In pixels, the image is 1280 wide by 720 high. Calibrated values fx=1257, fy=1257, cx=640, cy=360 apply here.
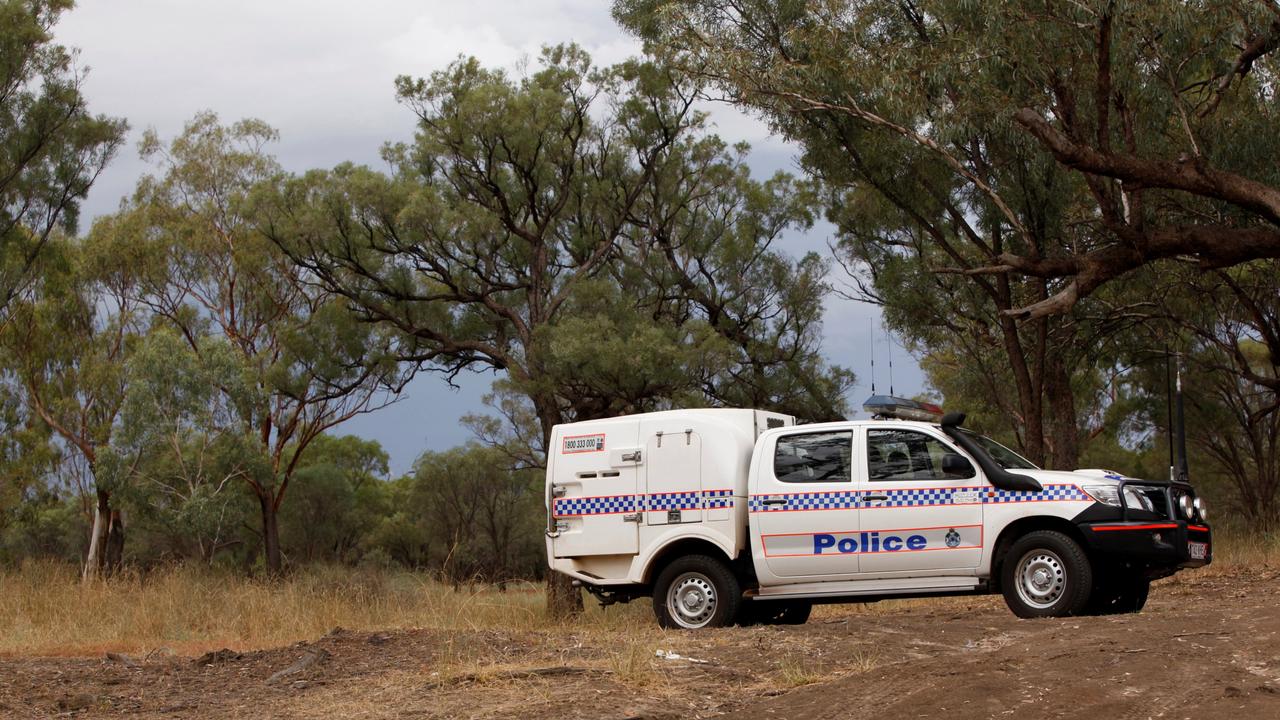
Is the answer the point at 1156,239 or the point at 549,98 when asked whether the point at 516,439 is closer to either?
the point at 549,98

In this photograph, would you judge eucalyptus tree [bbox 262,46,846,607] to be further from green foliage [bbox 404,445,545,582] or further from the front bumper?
green foliage [bbox 404,445,545,582]

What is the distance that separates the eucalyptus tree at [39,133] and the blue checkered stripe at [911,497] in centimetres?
2075

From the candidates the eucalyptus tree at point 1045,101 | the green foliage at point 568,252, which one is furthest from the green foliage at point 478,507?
the eucalyptus tree at point 1045,101

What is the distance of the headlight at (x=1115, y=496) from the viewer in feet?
35.5

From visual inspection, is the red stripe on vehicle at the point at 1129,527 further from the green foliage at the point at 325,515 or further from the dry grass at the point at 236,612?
the green foliage at the point at 325,515

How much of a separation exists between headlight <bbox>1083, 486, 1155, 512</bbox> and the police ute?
2 cm

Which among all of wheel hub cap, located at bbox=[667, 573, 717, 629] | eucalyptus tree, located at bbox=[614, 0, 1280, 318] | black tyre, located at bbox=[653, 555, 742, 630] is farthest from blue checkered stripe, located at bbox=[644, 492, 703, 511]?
eucalyptus tree, located at bbox=[614, 0, 1280, 318]

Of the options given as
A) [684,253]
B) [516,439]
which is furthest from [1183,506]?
[516,439]

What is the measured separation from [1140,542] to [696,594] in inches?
158

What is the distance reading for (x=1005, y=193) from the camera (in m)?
19.5

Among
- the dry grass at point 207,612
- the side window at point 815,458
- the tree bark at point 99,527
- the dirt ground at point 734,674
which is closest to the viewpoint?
the dirt ground at point 734,674

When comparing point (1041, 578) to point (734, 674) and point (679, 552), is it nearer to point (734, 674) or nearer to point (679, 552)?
point (679, 552)

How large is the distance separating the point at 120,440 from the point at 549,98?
20.2 m

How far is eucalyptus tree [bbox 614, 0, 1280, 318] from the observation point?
1506 cm
